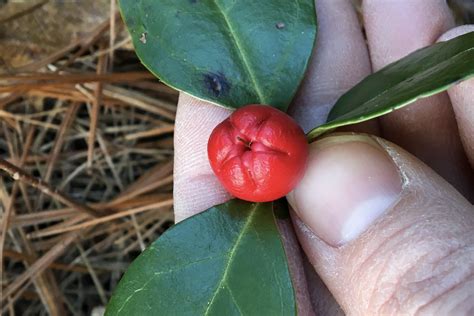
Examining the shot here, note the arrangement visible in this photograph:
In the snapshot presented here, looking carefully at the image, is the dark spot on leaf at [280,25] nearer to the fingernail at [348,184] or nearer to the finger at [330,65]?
the finger at [330,65]

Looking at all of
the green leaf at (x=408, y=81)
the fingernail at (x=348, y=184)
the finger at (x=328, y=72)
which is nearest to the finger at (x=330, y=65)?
the finger at (x=328, y=72)

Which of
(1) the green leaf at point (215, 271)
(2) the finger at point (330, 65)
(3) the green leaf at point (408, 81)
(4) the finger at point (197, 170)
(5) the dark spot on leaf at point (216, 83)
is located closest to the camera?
(3) the green leaf at point (408, 81)

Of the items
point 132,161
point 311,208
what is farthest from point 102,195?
point 311,208

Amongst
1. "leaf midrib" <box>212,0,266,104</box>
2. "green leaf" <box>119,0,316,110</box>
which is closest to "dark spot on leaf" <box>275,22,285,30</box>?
"green leaf" <box>119,0,316,110</box>

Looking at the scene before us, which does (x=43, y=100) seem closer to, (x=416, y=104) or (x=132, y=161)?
(x=132, y=161)

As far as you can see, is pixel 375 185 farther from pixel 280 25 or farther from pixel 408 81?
pixel 280 25

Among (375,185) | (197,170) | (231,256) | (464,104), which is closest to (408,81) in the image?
(375,185)

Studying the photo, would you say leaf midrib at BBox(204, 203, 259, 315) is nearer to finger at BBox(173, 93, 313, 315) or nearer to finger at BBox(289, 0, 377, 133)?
finger at BBox(173, 93, 313, 315)
